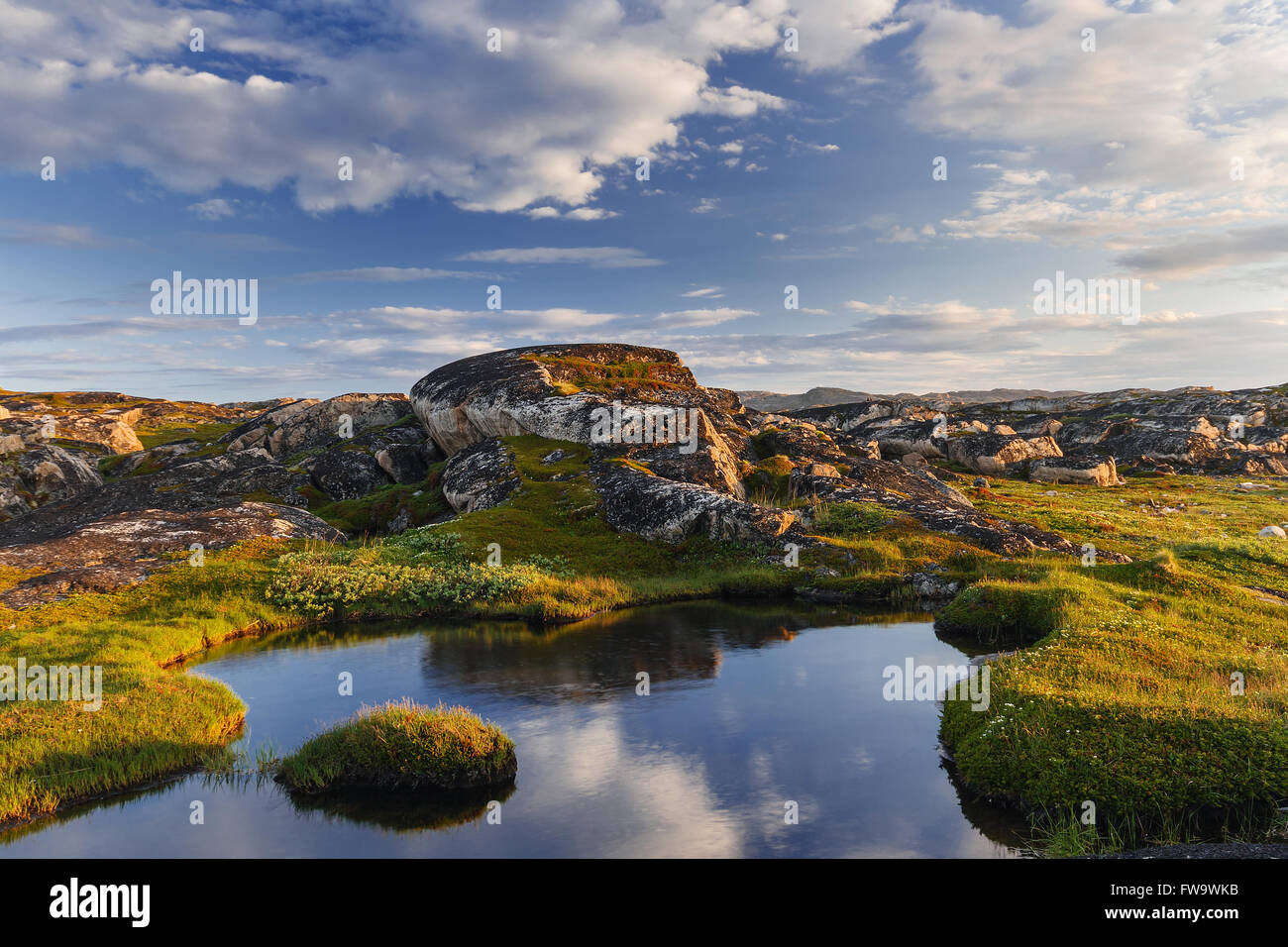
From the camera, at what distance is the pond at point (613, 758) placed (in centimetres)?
1352

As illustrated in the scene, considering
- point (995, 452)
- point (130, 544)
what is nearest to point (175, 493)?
point (130, 544)

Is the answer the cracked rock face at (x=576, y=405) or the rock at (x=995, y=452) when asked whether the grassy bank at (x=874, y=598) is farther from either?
the rock at (x=995, y=452)

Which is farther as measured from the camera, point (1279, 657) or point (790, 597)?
point (790, 597)

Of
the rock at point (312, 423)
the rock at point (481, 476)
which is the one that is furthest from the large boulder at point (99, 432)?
the rock at point (481, 476)

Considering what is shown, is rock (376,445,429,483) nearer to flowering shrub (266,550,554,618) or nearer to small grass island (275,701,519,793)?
flowering shrub (266,550,554,618)

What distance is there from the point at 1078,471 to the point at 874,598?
1944 inches

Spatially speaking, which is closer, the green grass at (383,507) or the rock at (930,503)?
the rock at (930,503)

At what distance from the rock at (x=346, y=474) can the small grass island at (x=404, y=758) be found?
40871 mm

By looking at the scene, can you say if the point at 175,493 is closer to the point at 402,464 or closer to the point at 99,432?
the point at 402,464

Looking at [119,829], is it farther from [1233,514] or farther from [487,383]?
→ [1233,514]
